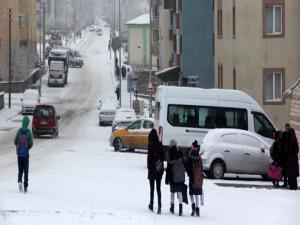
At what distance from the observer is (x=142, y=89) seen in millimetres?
96375

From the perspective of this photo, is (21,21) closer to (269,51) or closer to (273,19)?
(273,19)

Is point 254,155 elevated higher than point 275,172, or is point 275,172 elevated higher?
point 254,155

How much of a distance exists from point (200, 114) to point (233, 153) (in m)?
3.79

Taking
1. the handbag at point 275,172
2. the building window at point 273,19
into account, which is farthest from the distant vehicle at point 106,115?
the handbag at point 275,172

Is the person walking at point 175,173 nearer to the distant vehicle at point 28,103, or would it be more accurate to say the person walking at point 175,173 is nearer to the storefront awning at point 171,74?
the storefront awning at point 171,74

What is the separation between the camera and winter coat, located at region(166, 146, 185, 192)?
19.7m

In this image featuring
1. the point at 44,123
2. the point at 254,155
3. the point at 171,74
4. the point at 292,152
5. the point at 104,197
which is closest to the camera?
the point at 104,197

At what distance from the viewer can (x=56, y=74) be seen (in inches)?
3984

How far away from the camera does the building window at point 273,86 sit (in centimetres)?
4195

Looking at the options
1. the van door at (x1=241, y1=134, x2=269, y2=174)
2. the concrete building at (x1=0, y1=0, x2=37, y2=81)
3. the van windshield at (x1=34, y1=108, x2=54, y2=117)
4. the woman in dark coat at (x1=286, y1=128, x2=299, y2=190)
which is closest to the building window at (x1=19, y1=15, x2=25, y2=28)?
the concrete building at (x1=0, y1=0, x2=37, y2=81)

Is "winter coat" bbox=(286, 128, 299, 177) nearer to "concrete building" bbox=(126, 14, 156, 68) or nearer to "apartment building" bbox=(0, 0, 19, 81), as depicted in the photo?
"apartment building" bbox=(0, 0, 19, 81)

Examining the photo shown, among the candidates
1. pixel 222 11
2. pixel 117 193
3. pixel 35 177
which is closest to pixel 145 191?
pixel 117 193

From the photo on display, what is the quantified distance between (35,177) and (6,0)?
81.9 m

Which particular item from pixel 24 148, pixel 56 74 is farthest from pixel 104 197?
pixel 56 74
